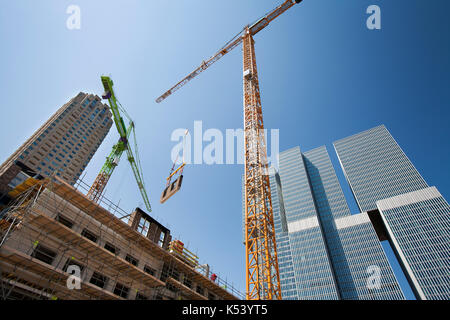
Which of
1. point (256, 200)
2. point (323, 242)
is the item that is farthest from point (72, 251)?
point (323, 242)

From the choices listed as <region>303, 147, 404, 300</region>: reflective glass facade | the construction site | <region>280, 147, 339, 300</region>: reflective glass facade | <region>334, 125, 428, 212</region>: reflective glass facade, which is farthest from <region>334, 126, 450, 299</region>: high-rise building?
the construction site

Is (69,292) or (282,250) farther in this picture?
(282,250)

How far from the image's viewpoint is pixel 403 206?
113m

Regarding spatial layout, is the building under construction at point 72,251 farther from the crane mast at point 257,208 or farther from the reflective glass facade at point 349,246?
the reflective glass facade at point 349,246

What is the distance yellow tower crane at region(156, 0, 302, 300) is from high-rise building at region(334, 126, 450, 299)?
3872 inches

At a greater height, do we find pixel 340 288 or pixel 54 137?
pixel 54 137

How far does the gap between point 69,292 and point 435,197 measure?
14029 centimetres

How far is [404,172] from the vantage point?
420 feet

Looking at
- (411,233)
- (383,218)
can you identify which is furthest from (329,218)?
(411,233)

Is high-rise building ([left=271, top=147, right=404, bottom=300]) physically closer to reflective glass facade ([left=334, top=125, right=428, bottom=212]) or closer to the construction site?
reflective glass facade ([left=334, top=125, right=428, bottom=212])

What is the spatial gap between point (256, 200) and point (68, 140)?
3380 inches

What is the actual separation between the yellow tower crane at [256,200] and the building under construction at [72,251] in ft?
23.9
